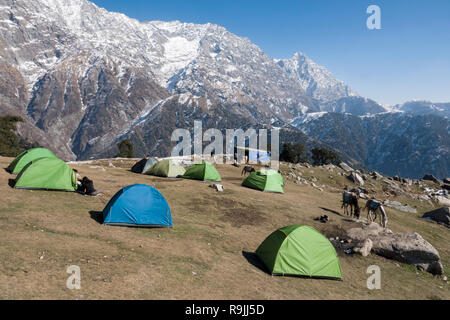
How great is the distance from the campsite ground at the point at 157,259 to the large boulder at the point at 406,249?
2.23 feet

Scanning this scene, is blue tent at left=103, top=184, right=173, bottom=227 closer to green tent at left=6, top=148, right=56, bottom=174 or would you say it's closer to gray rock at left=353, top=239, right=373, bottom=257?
gray rock at left=353, top=239, right=373, bottom=257

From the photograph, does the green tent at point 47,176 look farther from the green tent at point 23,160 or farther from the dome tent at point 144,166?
the dome tent at point 144,166

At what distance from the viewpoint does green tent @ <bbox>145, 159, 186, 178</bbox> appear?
35.1 m

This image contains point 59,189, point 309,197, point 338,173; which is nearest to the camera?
point 59,189

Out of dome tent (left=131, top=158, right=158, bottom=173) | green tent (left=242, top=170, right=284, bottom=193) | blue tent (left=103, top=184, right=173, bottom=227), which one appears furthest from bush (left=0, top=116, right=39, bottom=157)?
blue tent (left=103, top=184, right=173, bottom=227)

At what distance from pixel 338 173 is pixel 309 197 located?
2838 cm

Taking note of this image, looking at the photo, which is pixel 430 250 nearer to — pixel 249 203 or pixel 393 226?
pixel 393 226

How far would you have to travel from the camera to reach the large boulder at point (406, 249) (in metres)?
16.8

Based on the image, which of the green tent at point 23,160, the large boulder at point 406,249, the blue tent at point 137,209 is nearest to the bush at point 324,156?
the large boulder at point 406,249

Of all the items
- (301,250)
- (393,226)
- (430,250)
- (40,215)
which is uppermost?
(40,215)

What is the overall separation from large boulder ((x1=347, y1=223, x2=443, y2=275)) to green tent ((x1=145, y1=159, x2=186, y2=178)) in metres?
22.8

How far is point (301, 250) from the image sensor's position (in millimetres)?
14031
